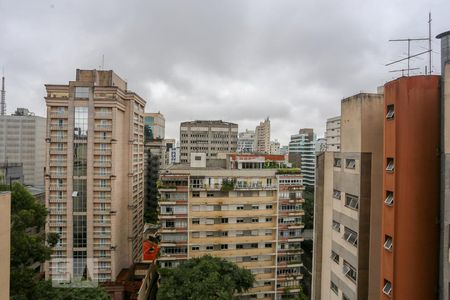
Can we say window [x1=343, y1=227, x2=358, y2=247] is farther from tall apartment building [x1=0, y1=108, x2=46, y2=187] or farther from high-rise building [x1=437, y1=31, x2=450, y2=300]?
tall apartment building [x1=0, y1=108, x2=46, y2=187]

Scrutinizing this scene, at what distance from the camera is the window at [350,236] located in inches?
417

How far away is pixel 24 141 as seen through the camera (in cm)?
5762

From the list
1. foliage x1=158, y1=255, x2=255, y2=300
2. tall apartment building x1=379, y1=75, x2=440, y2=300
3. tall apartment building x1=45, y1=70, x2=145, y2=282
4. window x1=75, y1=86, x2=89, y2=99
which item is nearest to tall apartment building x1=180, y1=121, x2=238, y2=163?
tall apartment building x1=45, y1=70, x2=145, y2=282

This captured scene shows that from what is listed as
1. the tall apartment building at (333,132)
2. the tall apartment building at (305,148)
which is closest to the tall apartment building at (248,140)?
the tall apartment building at (305,148)

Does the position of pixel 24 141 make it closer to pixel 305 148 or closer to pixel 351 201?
pixel 351 201

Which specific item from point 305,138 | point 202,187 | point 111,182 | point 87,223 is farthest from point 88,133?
point 305,138

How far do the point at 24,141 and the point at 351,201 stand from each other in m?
63.8

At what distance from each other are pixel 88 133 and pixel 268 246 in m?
19.9

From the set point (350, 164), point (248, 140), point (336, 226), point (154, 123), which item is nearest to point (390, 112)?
point (350, 164)

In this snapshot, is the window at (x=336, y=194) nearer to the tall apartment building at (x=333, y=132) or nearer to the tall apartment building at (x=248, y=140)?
the tall apartment building at (x=333, y=132)

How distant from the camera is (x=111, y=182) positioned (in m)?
27.3

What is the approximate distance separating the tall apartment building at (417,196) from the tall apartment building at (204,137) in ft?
215

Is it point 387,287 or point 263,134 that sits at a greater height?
point 263,134

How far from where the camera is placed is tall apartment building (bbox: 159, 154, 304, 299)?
1085 inches
